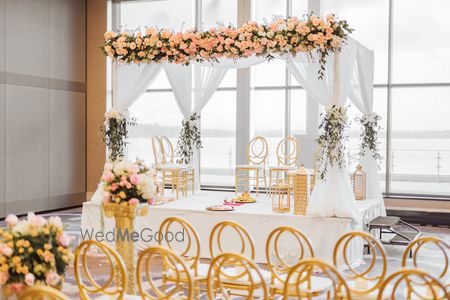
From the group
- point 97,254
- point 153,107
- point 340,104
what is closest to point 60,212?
point 153,107

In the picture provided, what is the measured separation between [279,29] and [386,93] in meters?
3.72

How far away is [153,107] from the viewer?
1105 cm

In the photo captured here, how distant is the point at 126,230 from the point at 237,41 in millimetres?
3483

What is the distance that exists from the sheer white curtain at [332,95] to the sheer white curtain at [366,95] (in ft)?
2.94

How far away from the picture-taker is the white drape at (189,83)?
8.35 m

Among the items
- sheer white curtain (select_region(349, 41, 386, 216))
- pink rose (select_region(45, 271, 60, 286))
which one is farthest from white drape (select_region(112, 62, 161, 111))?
pink rose (select_region(45, 271, 60, 286))

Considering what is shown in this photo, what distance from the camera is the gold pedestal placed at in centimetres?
371

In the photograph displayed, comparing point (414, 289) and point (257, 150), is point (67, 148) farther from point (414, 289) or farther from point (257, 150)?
point (414, 289)

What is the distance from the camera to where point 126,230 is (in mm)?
3801

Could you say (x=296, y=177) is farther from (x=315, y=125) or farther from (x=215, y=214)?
(x=315, y=125)

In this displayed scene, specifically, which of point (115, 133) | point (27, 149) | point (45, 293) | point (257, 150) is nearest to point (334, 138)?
point (115, 133)

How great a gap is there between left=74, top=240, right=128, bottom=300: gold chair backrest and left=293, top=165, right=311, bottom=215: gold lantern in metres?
2.03

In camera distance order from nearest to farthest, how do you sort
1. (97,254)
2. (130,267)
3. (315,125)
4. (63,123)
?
(130,267) → (97,254) → (315,125) → (63,123)

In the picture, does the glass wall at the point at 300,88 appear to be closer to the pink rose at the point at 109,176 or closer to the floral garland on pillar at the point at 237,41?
the floral garland on pillar at the point at 237,41
